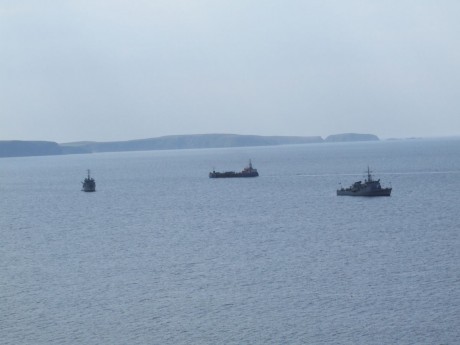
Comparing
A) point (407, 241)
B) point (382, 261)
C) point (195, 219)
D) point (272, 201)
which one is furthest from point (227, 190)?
point (382, 261)

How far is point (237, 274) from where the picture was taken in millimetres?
66688

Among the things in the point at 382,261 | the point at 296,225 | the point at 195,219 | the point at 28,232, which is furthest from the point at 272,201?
the point at 382,261

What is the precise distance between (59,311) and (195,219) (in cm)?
5302

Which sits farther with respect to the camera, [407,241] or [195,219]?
[195,219]

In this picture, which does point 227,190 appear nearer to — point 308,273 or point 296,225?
point 296,225

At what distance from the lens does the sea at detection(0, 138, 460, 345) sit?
51.0 m

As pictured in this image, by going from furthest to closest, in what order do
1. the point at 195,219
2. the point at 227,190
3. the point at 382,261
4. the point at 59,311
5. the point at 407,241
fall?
the point at 227,190 → the point at 195,219 → the point at 407,241 → the point at 382,261 → the point at 59,311

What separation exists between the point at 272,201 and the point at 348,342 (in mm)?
84866

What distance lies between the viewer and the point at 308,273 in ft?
217

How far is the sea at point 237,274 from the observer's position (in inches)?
2007

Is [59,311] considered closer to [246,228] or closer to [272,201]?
[246,228]

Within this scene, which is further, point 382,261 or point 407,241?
point 407,241

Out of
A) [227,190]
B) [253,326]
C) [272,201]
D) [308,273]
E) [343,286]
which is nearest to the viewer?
[253,326]

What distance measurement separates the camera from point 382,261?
231 ft
